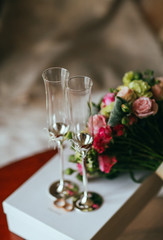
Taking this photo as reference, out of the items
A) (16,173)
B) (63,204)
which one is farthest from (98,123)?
(16,173)

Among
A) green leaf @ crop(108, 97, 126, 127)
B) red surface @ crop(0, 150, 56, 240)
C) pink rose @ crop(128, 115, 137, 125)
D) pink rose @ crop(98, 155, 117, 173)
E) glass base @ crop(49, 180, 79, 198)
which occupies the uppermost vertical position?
green leaf @ crop(108, 97, 126, 127)

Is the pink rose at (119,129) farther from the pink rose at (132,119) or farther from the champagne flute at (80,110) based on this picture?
the champagne flute at (80,110)

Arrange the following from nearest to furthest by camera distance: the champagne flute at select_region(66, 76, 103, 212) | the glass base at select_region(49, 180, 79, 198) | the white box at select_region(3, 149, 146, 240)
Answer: the champagne flute at select_region(66, 76, 103, 212)
the white box at select_region(3, 149, 146, 240)
the glass base at select_region(49, 180, 79, 198)

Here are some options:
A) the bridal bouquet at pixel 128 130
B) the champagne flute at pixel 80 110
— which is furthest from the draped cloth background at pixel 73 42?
the champagne flute at pixel 80 110

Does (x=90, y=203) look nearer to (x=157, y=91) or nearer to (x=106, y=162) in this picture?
(x=106, y=162)

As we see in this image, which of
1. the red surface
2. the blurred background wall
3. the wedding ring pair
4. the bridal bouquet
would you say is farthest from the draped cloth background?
the wedding ring pair

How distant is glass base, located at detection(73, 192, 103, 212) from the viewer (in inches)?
41.1

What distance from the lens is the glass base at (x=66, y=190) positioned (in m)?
1.11

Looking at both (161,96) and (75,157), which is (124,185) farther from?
(161,96)

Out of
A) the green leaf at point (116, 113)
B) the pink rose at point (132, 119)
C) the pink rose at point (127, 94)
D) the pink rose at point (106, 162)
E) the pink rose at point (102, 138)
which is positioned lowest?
the pink rose at point (106, 162)

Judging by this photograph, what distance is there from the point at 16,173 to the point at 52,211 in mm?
293

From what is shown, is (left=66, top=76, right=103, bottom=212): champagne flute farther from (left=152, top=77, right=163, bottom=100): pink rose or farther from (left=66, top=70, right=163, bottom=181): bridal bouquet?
(left=152, top=77, right=163, bottom=100): pink rose

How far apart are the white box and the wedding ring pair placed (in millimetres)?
12

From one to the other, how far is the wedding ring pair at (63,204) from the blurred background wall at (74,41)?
5.00 feet
